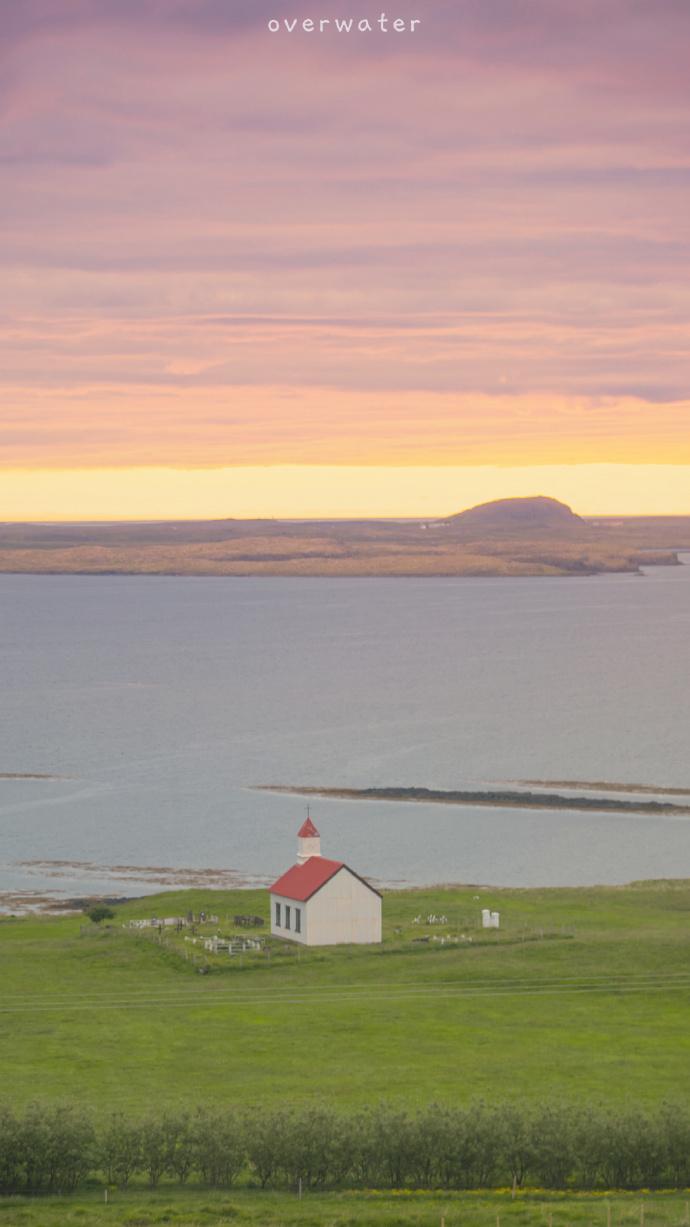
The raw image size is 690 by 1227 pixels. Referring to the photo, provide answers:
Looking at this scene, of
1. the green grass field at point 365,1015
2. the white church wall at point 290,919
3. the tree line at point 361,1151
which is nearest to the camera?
the tree line at point 361,1151

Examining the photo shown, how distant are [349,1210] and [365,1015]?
18957mm

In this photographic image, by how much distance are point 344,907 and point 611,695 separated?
116918mm

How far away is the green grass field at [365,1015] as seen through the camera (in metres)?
44.5

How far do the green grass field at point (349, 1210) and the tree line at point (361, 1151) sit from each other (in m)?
0.75

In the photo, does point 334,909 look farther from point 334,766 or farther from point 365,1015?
point 334,766

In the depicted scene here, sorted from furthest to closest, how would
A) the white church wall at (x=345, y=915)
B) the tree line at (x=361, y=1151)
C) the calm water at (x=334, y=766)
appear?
the calm water at (x=334, y=766) → the white church wall at (x=345, y=915) → the tree line at (x=361, y=1151)

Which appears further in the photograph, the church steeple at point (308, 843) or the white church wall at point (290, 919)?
the church steeple at point (308, 843)

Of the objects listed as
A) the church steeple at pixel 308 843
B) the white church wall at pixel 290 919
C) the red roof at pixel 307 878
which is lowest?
the white church wall at pixel 290 919

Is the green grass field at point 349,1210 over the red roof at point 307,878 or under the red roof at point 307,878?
under

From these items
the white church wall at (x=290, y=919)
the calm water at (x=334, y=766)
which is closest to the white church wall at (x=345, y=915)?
the white church wall at (x=290, y=919)

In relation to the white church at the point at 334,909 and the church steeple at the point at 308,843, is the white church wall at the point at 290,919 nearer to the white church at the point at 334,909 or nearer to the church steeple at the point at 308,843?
the white church at the point at 334,909

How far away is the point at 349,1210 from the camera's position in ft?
110

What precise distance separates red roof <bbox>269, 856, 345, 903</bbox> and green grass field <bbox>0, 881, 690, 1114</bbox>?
222 cm

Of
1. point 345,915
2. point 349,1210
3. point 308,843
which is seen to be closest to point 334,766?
point 308,843
